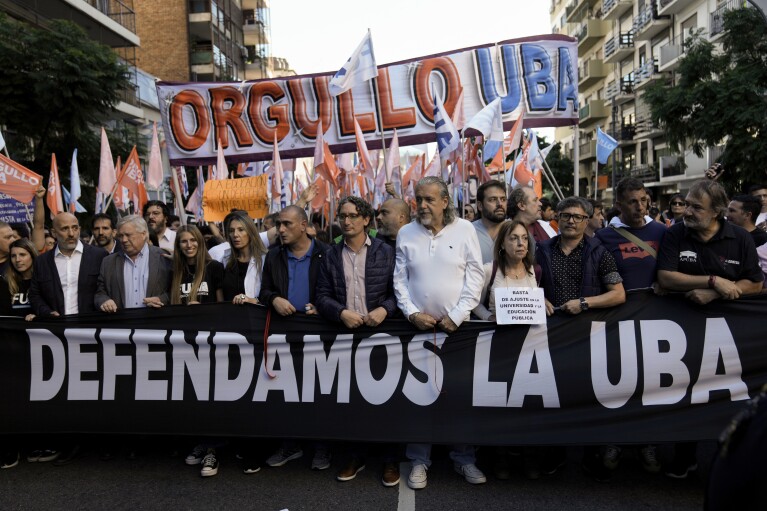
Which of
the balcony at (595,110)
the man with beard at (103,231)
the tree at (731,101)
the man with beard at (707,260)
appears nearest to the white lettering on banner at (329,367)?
the man with beard at (707,260)

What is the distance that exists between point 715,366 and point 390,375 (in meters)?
1.99

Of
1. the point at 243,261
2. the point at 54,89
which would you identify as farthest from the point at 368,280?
the point at 54,89

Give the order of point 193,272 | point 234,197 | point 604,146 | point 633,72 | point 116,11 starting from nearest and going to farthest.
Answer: point 193,272
point 234,197
point 604,146
point 116,11
point 633,72

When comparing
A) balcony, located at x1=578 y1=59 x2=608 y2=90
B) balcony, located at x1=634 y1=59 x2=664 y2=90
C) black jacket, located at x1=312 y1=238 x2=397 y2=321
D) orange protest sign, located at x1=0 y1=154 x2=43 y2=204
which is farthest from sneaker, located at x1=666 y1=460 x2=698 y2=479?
balcony, located at x1=578 y1=59 x2=608 y2=90

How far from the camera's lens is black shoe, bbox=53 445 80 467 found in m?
4.44

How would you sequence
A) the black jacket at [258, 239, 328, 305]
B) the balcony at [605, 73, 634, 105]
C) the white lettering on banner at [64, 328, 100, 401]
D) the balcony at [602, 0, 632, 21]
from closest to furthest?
the white lettering on banner at [64, 328, 100, 401]
the black jacket at [258, 239, 328, 305]
the balcony at [605, 73, 634, 105]
the balcony at [602, 0, 632, 21]

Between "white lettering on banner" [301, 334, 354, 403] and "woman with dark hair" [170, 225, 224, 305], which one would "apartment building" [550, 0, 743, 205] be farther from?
"white lettering on banner" [301, 334, 354, 403]

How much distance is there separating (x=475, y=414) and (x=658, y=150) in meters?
41.3

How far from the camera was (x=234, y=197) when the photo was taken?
8391mm

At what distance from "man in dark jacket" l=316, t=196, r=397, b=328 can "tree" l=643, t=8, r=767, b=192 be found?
1742 centimetres

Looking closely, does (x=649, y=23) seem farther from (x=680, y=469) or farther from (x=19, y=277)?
(x=19, y=277)

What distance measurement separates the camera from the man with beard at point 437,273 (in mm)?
4047

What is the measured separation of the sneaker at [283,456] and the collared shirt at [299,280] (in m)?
0.97

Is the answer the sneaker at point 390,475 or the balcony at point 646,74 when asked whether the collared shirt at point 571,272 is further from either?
the balcony at point 646,74
